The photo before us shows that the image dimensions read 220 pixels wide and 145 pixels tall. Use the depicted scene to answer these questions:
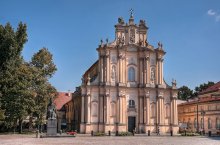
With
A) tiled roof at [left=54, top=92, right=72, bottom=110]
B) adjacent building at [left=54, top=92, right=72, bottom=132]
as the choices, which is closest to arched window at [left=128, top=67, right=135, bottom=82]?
adjacent building at [left=54, top=92, right=72, bottom=132]

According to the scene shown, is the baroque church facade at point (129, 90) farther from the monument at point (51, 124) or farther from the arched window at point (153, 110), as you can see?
the monument at point (51, 124)

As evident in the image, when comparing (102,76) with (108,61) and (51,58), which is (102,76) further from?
(51,58)

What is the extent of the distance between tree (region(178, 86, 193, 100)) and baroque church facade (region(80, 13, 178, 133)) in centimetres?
5481

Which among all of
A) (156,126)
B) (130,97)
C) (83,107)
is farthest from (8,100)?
(156,126)

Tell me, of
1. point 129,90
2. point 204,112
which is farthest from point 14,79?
point 204,112

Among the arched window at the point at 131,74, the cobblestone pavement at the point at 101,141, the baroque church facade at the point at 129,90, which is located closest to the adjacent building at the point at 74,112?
the baroque church facade at the point at 129,90

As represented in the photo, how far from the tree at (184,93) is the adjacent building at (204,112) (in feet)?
96.5

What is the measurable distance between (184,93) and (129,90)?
199 ft

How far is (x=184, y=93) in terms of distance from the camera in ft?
399

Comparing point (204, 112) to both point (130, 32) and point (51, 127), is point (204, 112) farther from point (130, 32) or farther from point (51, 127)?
point (51, 127)

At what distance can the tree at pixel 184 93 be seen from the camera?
121 m

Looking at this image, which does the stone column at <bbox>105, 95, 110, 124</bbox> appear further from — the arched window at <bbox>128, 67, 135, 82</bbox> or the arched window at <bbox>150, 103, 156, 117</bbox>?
the arched window at <bbox>150, 103, 156, 117</bbox>

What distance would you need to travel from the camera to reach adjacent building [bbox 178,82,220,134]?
247 ft

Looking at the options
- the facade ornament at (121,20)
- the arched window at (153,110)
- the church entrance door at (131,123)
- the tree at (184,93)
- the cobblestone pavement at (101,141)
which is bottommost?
the cobblestone pavement at (101,141)
